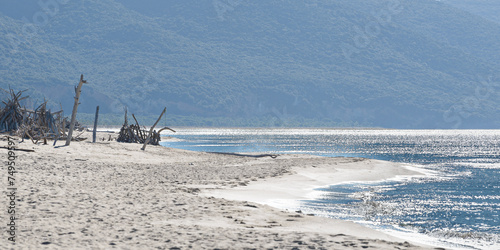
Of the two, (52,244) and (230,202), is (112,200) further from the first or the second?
(52,244)

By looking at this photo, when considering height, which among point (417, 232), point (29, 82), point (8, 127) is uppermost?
point (29, 82)

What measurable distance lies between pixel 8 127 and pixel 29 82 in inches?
6314

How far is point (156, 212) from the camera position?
12.1m

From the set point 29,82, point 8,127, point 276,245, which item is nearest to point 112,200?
point 276,245

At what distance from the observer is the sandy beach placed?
9.57m

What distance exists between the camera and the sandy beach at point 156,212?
9570 mm

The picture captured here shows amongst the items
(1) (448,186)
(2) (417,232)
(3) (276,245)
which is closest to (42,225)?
(3) (276,245)

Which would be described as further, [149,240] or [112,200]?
[112,200]

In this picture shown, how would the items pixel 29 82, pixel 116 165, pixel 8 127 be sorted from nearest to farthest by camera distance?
pixel 116 165 → pixel 8 127 → pixel 29 82

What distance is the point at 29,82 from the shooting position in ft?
589

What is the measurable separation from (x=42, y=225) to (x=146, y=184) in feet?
23.5

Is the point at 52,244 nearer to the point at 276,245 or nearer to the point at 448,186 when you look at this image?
the point at 276,245

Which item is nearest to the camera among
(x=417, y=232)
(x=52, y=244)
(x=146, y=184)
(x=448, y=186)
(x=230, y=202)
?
(x=52, y=244)

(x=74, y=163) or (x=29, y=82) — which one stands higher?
(x=29, y=82)
